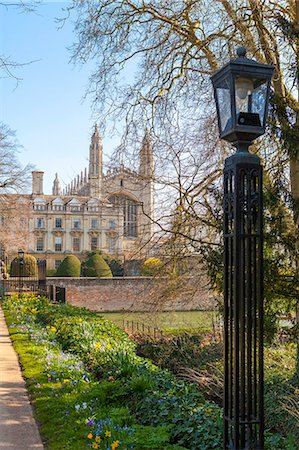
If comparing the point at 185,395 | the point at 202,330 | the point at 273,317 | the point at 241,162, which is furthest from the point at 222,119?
the point at 202,330

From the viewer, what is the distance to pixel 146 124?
1014 centimetres

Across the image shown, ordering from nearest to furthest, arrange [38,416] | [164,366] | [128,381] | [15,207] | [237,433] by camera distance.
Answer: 1. [237,433]
2. [38,416]
3. [128,381]
4. [164,366]
5. [15,207]

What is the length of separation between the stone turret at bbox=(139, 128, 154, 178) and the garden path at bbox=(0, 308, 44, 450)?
4.06 meters

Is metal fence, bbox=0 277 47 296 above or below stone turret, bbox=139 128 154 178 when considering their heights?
below

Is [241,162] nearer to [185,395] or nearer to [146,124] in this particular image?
[185,395]

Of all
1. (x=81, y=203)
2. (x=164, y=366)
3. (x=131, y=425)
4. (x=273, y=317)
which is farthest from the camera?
(x=81, y=203)

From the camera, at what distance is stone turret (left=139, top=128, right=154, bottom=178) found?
10.1 metres

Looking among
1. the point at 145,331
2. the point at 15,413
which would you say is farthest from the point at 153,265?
the point at 15,413

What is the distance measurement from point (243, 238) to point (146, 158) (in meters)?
7.22

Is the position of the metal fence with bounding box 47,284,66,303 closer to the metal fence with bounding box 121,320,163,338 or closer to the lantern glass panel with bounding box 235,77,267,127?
the metal fence with bounding box 121,320,163,338

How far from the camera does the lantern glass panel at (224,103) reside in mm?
3152

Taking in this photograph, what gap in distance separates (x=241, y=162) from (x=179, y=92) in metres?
7.33

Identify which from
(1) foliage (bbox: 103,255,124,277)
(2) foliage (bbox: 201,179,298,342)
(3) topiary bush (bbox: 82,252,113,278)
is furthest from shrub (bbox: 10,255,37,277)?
(2) foliage (bbox: 201,179,298,342)

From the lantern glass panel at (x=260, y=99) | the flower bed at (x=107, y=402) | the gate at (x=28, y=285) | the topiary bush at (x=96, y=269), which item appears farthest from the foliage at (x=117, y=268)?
the lantern glass panel at (x=260, y=99)
